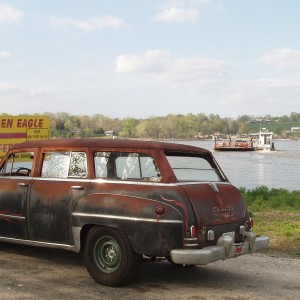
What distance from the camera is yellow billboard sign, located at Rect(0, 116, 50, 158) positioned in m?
16.0

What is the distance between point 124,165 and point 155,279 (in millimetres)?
1579

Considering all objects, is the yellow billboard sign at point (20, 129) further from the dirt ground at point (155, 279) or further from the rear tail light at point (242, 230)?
the rear tail light at point (242, 230)

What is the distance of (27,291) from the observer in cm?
584

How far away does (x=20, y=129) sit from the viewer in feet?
53.6

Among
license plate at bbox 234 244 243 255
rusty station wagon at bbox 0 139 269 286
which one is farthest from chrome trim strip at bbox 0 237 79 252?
license plate at bbox 234 244 243 255

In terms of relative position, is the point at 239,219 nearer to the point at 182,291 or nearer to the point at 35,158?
the point at 182,291

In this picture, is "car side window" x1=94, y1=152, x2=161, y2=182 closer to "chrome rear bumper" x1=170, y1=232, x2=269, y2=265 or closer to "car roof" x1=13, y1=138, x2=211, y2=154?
"car roof" x1=13, y1=138, x2=211, y2=154

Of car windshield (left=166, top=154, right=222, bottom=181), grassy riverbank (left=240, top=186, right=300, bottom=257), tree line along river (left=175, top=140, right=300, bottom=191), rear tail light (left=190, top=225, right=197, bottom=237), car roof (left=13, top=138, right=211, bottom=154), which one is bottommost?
tree line along river (left=175, top=140, right=300, bottom=191)

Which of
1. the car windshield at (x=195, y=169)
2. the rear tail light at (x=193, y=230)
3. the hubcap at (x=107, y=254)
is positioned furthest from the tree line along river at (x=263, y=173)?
the rear tail light at (x=193, y=230)

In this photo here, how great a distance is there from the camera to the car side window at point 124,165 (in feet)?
20.9

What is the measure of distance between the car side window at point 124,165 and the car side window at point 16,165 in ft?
4.50

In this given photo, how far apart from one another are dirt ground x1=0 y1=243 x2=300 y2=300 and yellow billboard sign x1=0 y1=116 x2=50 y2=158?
8415 mm

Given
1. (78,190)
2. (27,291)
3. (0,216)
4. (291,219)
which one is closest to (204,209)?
(78,190)

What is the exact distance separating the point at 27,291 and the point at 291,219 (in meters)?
9.24
